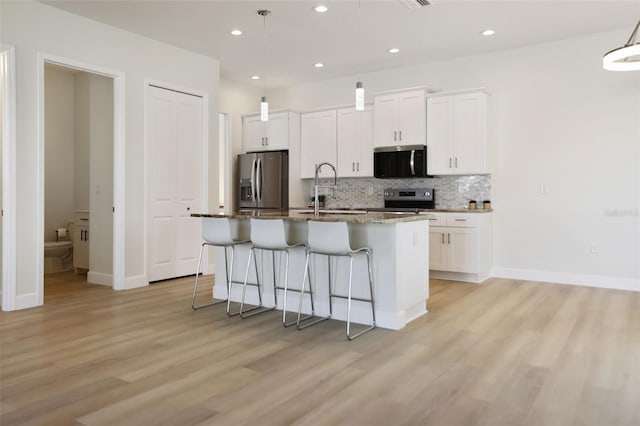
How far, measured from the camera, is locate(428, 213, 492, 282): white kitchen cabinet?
5.69 meters

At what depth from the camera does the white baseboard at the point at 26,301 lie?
434 cm

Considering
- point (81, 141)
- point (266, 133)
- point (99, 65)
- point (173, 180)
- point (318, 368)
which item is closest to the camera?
point (318, 368)

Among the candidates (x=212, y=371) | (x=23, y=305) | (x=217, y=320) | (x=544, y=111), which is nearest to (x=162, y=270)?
(x=23, y=305)

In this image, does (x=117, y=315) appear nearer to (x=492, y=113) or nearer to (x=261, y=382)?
(x=261, y=382)

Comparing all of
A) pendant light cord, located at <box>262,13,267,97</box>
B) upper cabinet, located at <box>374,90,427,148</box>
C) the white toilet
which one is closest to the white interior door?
pendant light cord, located at <box>262,13,267,97</box>

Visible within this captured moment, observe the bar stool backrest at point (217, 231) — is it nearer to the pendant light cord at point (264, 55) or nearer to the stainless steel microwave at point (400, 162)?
the pendant light cord at point (264, 55)

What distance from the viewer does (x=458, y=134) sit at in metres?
6.01

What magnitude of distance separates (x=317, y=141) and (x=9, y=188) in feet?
13.7

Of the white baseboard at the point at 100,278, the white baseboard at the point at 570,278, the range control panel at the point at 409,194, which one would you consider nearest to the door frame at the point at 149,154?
the white baseboard at the point at 100,278

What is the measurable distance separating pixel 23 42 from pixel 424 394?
459cm

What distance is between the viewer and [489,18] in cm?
493

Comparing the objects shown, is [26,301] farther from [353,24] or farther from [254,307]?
[353,24]

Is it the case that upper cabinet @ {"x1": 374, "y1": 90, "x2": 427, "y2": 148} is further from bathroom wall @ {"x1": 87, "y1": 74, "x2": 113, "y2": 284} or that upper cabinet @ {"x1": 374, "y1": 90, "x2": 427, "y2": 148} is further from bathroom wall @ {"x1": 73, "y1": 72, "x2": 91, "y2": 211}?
bathroom wall @ {"x1": 73, "y1": 72, "x2": 91, "y2": 211}

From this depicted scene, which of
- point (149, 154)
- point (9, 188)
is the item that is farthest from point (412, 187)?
point (9, 188)
